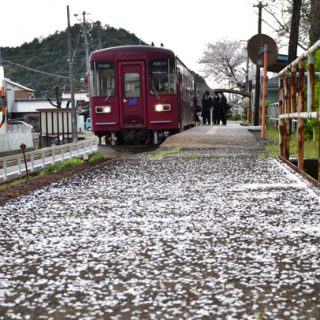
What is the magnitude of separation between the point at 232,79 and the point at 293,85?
70.5 meters

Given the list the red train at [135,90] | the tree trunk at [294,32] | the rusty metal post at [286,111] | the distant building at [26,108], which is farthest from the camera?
the distant building at [26,108]

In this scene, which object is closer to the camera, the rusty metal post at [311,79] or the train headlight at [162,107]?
the rusty metal post at [311,79]

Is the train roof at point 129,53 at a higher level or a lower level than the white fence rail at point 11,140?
higher

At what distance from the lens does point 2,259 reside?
3264 mm

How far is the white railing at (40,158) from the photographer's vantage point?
13.0 metres

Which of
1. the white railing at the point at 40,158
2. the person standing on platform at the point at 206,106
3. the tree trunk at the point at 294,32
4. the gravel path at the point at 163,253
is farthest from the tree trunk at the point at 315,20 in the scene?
the gravel path at the point at 163,253

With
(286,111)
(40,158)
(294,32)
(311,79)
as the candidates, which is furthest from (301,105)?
(294,32)

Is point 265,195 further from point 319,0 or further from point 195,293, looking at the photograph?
point 319,0

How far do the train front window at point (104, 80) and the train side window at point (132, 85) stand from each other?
0.37 m

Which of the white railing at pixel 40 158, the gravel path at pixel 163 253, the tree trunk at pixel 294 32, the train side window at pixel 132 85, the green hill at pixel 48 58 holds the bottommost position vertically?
the white railing at pixel 40 158

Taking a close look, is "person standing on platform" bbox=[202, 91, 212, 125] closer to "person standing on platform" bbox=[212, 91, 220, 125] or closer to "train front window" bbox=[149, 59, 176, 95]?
"person standing on platform" bbox=[212, 91, 220, 125]

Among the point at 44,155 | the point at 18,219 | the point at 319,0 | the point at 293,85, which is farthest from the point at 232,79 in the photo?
the point at 18,219

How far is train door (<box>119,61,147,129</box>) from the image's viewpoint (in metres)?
18.6

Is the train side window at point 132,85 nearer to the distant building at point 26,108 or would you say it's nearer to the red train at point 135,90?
the red train at point 135,90
